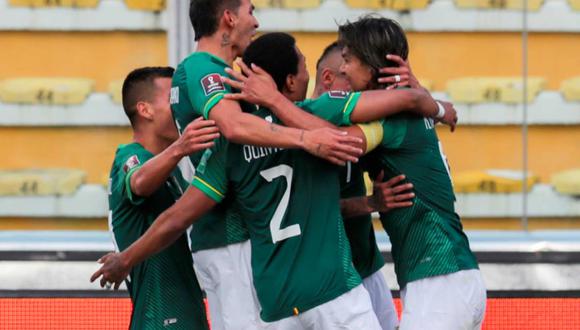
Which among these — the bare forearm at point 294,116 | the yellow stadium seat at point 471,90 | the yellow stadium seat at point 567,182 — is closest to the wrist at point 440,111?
the bare forearm at point 294,116

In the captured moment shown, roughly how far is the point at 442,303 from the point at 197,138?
1.01 metres

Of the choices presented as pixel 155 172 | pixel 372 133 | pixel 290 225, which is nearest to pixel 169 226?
pixel 155 172

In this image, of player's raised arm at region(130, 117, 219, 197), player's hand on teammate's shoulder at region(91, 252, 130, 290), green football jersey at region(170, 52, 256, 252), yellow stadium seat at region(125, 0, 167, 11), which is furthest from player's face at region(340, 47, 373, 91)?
yellow stadium seat at region(125, 0, 167, 11)

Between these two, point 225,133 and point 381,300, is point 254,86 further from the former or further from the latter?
point 381,300

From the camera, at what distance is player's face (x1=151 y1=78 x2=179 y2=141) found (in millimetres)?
4598

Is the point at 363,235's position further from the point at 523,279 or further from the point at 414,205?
the point at 523,279

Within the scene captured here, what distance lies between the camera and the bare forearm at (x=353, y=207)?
4.51 meters

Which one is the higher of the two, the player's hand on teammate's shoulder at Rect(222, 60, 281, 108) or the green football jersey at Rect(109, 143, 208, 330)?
the player's hand on teammate's shoulder at Rect(222, 60, 281, 108)

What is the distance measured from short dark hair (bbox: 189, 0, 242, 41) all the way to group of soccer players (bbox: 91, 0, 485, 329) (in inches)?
8.2

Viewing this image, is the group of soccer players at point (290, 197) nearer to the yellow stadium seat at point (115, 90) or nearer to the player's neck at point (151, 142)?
the player's neck at point (151, 142)

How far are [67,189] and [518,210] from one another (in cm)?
268

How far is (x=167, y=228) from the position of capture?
4094 mm

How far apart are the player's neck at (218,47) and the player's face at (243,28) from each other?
0.04m

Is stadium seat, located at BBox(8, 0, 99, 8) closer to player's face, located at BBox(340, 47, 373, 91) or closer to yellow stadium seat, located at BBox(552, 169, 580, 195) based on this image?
yellow stadium seat, located at BBox(552, 169, 580, 195)
